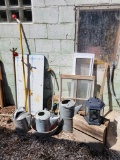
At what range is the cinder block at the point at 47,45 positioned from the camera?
366cm

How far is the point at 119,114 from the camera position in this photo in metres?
3.83

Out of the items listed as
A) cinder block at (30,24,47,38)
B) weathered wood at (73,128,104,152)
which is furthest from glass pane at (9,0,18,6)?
weathered wood at (73,128,104,152)

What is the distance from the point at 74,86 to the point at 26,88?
109cm

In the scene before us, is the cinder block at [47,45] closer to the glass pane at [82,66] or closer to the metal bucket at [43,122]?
the glass pane at [82,66]

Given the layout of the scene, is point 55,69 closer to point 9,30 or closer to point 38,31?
point 38,31

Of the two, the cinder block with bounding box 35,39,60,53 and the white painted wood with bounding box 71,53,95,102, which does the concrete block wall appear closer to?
the cinder block with bounding box 35,39,60,53

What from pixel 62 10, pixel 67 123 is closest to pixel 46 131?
pixel 67 123

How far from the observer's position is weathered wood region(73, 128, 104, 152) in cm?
307

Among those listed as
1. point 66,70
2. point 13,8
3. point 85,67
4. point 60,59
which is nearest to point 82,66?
point 85,67

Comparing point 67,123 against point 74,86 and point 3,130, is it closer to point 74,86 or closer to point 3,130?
point 74,86

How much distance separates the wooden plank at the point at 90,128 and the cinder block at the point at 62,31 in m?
1.59

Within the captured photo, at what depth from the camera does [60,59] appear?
12.4 ft

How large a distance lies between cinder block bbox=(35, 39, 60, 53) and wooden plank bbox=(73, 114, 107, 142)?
4.79 feet

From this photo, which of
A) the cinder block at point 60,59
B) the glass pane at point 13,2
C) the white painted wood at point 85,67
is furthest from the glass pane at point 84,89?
the glass pane at point 13,2
